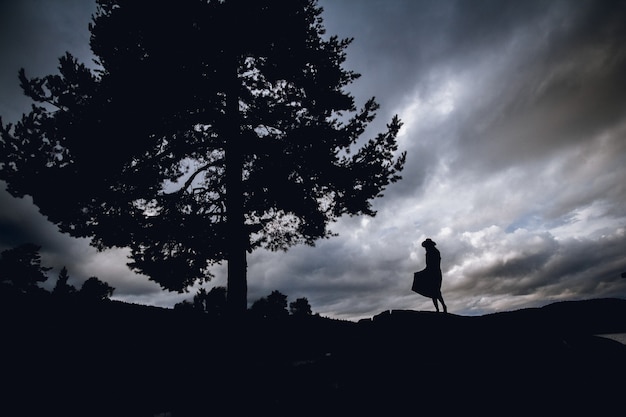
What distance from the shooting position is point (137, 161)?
27.4 feet

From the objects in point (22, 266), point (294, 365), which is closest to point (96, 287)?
point (22, 266)

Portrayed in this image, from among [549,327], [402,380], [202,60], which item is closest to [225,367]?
[402,380]

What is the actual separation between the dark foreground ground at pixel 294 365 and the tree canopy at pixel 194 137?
10.5ft

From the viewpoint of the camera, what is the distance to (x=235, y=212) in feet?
28.0

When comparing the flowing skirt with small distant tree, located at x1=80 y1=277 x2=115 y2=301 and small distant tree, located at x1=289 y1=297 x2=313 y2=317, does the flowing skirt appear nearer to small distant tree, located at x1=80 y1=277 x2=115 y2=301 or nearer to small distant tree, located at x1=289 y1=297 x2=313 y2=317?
small distant tree, located at x1=80 y1=277 x2=115 y2=301

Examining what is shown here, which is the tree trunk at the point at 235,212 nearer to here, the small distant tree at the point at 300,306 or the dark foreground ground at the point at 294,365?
the dark foreground ground at the point at 294,365

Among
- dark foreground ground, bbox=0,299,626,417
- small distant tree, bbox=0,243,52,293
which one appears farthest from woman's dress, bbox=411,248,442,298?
small distant tree, bbox=0,243,52,293

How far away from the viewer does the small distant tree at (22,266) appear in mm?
36594

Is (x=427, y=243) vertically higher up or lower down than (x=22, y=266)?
lower down

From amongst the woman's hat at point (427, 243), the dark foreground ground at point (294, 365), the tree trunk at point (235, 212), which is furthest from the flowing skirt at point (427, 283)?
the tree trunk at point (235, 212)

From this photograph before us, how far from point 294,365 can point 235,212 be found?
15.7 feet

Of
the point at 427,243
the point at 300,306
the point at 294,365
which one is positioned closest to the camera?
the point at 294,365

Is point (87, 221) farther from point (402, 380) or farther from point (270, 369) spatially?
point (402, 380)

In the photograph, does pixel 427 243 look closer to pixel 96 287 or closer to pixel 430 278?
pixel 430 278
